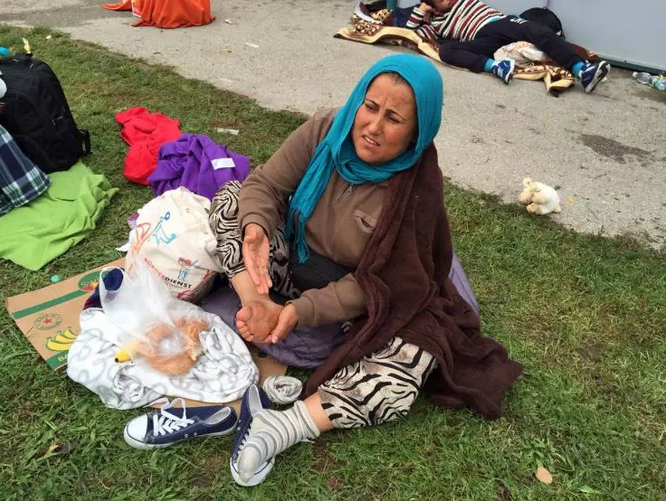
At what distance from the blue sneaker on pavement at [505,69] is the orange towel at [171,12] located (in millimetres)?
3494

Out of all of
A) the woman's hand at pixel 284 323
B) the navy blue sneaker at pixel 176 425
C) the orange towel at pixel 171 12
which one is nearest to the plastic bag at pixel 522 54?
the orange towel at pixel 171 12

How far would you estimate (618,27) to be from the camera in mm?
6117

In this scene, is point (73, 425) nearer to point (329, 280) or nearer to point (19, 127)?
point (329, 280)

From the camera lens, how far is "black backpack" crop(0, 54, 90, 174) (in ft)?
10.7

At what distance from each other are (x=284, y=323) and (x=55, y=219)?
1.75 m

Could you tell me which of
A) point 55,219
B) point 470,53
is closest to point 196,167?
point 55,219

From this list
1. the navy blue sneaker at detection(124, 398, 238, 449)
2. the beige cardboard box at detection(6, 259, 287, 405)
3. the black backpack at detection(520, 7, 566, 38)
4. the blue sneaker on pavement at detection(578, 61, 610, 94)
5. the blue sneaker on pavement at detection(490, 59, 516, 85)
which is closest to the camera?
the navy blue sneaker at detection(124, 398, 238, 449)

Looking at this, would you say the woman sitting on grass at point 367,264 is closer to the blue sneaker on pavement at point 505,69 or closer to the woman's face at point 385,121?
the woman's face at point 385,121

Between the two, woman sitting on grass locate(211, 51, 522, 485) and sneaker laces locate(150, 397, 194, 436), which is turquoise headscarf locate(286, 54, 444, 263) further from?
sneaker laces locate(150, 397, 194, 436)

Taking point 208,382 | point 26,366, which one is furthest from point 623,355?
point 26,366

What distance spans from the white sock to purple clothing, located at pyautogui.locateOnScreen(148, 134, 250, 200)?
159cm

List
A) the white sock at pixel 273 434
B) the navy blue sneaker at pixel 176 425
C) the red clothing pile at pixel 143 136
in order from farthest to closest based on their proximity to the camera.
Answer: the red clothing pile at pixel 143 136, the navy blue sneaker at pixel 176 425, the white sock at pixel 273 434

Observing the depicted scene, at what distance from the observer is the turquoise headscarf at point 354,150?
2.01 m

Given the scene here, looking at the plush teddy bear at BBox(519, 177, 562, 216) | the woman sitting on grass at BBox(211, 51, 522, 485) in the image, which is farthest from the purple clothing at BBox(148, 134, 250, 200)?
the plush teddy bear at BBox(519, 177, 562, 216)
